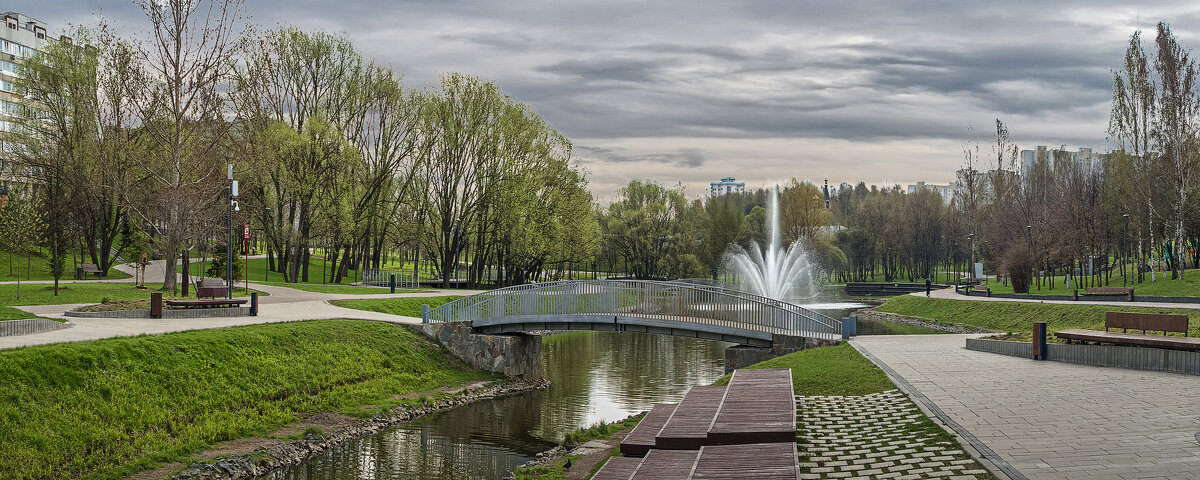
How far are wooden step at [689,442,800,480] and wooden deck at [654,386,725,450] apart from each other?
3.57ft

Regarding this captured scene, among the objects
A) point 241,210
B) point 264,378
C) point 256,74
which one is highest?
point 256,74

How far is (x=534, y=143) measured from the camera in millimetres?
61156

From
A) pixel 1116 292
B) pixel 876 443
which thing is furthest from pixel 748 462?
pixel 1116 292

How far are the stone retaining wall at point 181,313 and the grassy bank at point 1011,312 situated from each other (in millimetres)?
26695

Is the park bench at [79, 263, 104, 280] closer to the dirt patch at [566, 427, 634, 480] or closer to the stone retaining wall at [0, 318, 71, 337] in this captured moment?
the stone retaining wall at [0, 318, 71, 337]

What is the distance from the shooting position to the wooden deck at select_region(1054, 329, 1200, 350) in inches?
678

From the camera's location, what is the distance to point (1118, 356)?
60.5 ft

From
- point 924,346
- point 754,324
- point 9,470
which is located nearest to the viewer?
point 9,470

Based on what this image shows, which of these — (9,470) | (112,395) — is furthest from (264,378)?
(9,470)

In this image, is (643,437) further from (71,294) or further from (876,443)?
(71,294)

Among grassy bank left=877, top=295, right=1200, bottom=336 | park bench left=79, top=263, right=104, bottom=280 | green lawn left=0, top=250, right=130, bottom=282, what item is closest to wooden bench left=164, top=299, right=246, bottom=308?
park bench left=79, top=263, right=104, bottom=280

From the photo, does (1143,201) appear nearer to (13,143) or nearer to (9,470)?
(9,470)

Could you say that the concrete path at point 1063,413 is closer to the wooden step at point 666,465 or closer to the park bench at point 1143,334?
the park bench at point 1143,334

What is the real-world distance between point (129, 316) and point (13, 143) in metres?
39.4
